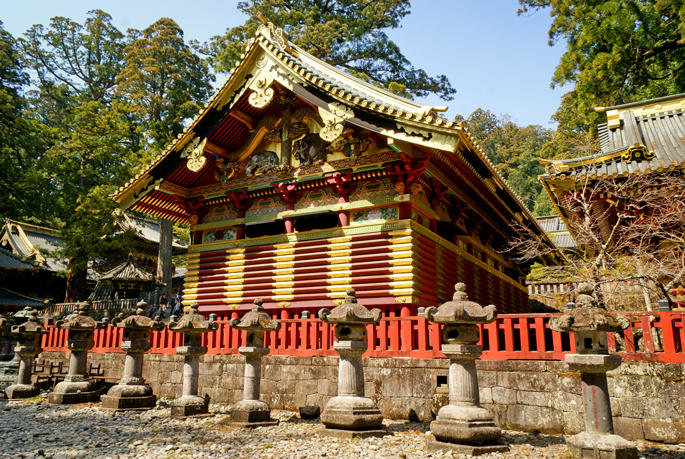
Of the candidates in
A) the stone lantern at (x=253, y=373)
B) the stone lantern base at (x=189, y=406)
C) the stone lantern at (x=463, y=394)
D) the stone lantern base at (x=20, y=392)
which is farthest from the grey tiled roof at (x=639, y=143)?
the stone lantern base at (x=20, y=392)

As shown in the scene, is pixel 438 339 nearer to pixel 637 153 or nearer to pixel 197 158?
pixel 637 153

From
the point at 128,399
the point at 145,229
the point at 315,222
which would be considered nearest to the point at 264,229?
the point at 315,222

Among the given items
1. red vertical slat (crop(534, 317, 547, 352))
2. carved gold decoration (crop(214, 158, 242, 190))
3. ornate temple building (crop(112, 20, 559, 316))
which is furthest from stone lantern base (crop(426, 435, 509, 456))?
carved gold decoration (crop(214, 158, 242, 190))

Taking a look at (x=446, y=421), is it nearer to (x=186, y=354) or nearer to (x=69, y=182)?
(x=186, y=354)

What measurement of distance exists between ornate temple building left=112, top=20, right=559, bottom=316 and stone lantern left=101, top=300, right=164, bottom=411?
322cm

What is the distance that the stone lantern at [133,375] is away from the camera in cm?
1052

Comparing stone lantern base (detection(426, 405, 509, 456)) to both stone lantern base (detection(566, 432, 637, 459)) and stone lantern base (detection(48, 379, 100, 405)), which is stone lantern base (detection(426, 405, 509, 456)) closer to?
stone lantern base (detection(566, 432, 637, 459))

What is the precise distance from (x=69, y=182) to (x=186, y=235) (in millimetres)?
10833

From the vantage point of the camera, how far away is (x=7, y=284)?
32844mm

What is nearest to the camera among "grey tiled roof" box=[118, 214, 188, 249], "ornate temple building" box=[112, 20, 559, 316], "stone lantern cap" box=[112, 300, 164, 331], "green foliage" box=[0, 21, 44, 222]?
"stone lantern cap" box=[112, 300, 164, 331]

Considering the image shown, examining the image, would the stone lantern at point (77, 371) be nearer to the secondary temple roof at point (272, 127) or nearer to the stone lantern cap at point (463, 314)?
the secondary temple roof at point (272, 127)

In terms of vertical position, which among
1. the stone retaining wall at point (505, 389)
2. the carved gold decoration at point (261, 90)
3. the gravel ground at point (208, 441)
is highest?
the carved gold decoration at point (261, 90)

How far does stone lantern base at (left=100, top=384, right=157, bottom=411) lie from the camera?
1044cm

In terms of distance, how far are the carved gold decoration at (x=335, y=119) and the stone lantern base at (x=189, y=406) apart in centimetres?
674
